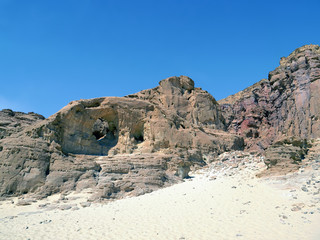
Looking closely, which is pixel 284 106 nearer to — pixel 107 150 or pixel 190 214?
pixel 107 150

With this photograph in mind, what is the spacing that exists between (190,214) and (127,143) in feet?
38.5

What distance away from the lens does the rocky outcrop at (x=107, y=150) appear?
16.2 meters

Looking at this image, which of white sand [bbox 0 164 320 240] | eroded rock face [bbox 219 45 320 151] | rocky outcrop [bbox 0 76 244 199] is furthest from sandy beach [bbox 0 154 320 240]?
eroded rock face [bbox 219 45 320 151]

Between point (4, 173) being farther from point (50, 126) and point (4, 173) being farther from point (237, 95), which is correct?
point (237, 95)

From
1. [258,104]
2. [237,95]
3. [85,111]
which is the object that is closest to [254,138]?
[258,104]

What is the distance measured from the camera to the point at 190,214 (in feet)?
37.2

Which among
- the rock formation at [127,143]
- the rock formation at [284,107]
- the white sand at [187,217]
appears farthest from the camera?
the rock formation at [284,107]

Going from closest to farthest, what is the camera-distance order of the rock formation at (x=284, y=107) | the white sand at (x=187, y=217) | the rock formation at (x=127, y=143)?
the white sand at (x=187, y=217)
the rock formation at (x=127, y=143)
the rock formation at (x=284, y=107)

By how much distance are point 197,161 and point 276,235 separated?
1356cm

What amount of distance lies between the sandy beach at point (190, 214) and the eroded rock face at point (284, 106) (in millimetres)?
18402

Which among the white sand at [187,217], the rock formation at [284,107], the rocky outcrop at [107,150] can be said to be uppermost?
the rock formation at [284,107]

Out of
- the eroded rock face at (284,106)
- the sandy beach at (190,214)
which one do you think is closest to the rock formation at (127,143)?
the eroded rock face at (284,106)

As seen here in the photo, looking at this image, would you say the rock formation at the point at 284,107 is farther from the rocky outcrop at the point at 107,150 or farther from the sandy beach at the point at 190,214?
the sandy beach at the point at 190,214

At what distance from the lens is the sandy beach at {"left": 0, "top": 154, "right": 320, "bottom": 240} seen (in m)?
9.12
